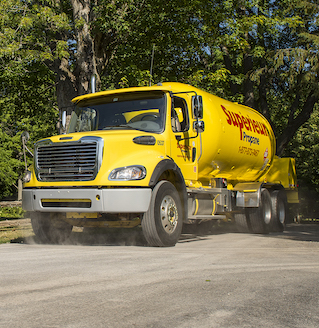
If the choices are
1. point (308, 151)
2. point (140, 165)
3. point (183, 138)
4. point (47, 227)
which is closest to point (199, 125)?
point (183, 138)

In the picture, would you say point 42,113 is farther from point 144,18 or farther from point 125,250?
point 125,250

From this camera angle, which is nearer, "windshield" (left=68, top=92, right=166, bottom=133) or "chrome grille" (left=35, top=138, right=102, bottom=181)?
"chrome grille" (left=35, top=138, right=102, bottom=181)

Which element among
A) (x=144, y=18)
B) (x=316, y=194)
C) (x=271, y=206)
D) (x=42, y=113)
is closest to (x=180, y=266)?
(x=271, y=206)

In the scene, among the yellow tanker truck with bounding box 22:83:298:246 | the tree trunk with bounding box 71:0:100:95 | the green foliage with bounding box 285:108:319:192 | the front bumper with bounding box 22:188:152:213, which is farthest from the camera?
the green foliage with bounding box 285:108:319:192

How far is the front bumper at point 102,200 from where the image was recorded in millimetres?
8539

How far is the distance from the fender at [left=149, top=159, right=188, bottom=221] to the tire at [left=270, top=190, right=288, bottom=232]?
5075 mm

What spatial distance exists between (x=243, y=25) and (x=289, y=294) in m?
15.8

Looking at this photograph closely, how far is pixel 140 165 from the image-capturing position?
28.5 ft

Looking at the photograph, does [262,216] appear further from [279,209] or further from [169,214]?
[169,214]

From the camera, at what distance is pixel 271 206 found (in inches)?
556

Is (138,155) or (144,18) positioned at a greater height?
(144,18)

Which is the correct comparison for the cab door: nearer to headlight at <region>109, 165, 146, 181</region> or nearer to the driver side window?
the driver side window

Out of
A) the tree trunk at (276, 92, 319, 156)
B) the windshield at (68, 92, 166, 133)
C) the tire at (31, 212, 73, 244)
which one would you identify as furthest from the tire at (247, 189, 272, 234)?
the tree trunk at (276, 92, 319, 156)

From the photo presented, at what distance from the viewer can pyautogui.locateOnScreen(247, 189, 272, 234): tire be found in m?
13.4
